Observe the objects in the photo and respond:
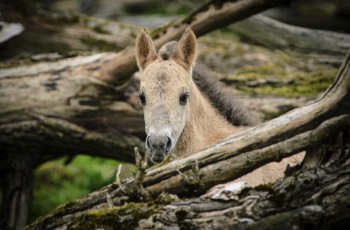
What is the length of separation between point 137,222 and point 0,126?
15.1ft

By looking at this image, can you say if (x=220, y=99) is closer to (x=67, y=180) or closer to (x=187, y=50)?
(x=187, y=50)

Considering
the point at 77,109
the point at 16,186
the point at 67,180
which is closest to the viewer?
the point at 77,109

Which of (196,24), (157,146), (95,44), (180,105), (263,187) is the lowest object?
(263,187)

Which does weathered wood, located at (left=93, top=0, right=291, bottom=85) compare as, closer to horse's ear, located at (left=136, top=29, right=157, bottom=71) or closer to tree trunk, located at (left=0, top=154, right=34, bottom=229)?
horse's ear, located at (left=136, top=29, right=157, bottom=71)

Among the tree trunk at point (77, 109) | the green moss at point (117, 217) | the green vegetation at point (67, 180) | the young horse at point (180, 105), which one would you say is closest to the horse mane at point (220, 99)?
the young horse at point (180, 105)

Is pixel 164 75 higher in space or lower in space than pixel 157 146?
higher

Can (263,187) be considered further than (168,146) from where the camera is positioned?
No

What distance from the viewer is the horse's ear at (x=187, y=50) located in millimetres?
6102

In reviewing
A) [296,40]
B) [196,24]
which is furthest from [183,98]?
[296,40]

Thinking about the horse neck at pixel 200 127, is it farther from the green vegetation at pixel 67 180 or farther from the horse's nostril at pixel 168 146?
the green vegetation at pixel 67 180

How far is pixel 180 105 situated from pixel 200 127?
0.60 meters

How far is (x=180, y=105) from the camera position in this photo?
5750 millimetres

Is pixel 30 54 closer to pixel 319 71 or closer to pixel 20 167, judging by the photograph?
pixel 20 167

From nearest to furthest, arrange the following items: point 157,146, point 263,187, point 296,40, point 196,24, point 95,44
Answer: point 263,187 → point 157,146 → point 196,24 → point 95,44 → point 296,40
